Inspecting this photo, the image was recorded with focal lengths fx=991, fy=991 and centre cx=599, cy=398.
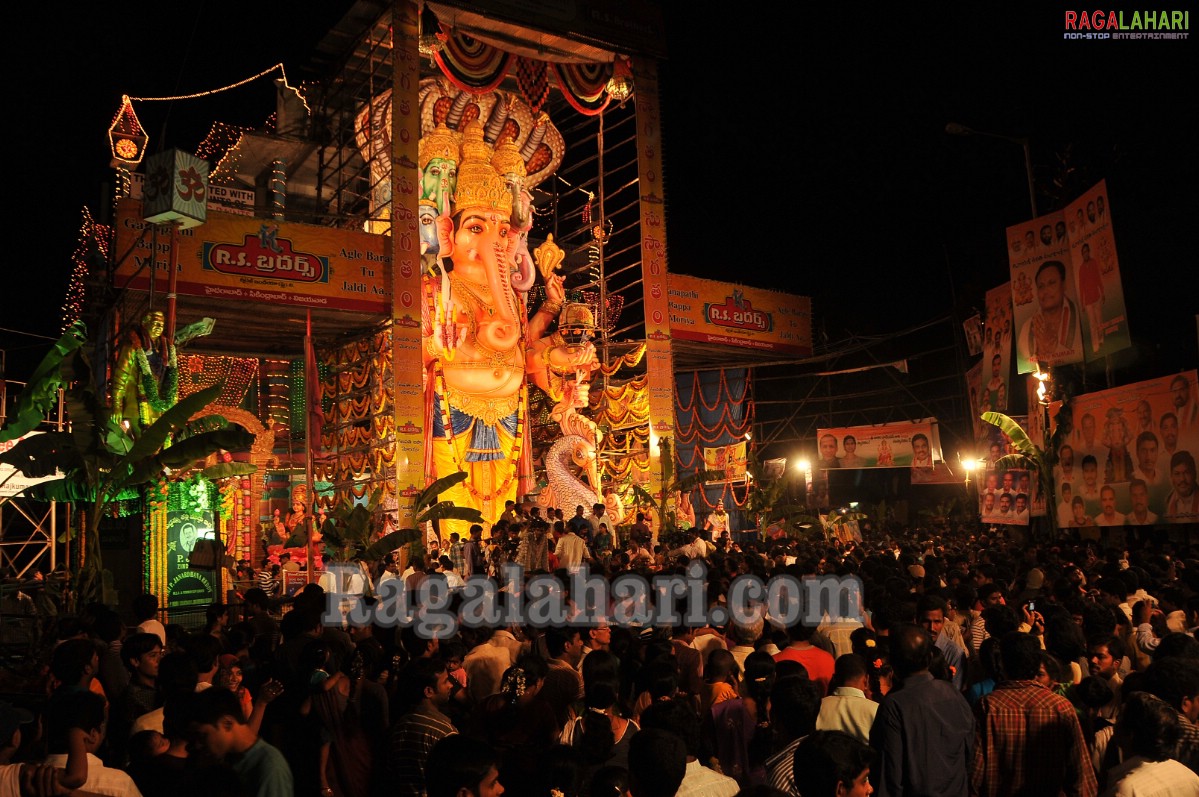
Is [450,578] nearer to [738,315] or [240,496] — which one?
[240,496]

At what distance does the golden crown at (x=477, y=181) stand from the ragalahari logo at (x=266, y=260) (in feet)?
12.4

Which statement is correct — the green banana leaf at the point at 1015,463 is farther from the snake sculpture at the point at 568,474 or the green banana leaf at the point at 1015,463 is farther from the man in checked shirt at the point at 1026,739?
the man in checked shirt at the point at 1026,739

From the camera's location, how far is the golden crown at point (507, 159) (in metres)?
20.6

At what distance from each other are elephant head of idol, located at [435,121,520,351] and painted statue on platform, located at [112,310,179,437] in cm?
614

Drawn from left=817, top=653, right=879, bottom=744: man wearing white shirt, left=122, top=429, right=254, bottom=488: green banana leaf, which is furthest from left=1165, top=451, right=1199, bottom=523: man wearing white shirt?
left=122, top=429, right=254, bottom=488: green banana leaf

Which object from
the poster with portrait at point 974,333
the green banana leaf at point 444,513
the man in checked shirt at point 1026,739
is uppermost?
the poster with portrait at point 974,333

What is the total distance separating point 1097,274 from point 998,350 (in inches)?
152

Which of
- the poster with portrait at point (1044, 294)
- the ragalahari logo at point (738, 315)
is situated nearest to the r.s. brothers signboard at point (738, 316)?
the ragalahari logo at point (738, 315)

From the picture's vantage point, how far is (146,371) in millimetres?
14797

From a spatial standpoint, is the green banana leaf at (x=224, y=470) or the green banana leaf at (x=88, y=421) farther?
the green banana leaf at (x=224, y=470)

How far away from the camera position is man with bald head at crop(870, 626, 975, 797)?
376 centimetres

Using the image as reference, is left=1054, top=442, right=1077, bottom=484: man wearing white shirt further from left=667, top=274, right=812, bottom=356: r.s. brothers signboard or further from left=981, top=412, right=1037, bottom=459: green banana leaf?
left=667, top=274, right=812, bottom=356: r.s. brothers signboard

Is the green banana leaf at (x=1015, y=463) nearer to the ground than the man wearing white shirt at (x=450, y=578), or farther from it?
farther from it

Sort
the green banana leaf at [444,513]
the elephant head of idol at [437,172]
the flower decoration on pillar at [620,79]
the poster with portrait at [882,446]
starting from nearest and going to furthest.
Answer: the green banana leaf at [444,513], the elephant head of idol at [437,172], the flower decoration on pillar at [620,79], the poster with portrait at [882,446]
